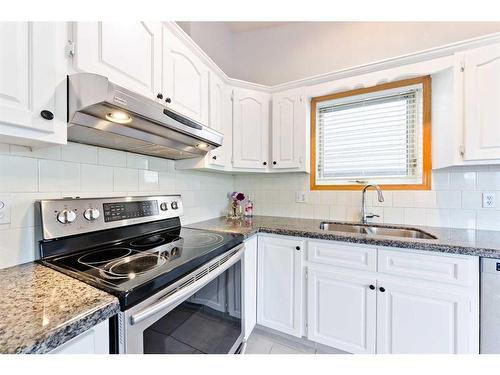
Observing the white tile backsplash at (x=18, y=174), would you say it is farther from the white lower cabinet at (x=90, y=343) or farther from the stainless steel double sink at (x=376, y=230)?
the stainless steel double sink at (x=376, y=230)

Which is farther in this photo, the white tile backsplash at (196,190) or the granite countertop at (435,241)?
the granite countertop at (435,241)

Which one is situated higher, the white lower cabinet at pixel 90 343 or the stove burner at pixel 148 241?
the stove burner at pixel 148 241

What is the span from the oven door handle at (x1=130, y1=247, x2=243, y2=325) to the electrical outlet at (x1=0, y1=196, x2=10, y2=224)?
704 millimetres

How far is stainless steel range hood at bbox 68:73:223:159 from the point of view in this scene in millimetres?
778

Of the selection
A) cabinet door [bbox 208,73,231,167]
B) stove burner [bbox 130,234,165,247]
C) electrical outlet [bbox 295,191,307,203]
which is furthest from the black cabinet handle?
electrical outlet [bbox 295,191,307,203]

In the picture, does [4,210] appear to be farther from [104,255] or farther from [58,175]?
[104,255]

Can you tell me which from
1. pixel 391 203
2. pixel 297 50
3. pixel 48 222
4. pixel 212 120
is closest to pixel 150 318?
pixel 48 222

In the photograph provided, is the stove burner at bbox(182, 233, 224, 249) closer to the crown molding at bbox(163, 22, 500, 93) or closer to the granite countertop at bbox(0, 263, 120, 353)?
the granite countertop at bbox(0, 263, 120, 353)

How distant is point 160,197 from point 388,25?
7.70 feet

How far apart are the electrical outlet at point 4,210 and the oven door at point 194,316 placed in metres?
0.68

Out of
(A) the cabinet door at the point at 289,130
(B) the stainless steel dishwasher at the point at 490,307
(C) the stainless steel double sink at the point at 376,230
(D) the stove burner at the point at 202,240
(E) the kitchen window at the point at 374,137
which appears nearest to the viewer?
(B) the stainless steel dishwasher at the point at 490,307

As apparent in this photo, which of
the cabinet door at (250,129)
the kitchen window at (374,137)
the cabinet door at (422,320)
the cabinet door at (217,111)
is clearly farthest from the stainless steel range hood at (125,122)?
the cabinet door at (422,320)

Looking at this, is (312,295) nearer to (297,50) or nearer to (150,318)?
(150,318)

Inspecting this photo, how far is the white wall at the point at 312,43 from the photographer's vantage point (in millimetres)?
1729
